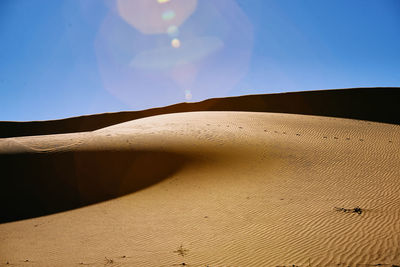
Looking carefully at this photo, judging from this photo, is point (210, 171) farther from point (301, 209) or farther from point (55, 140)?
point (55, 140)

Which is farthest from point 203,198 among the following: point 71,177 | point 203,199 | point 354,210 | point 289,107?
point 289,107

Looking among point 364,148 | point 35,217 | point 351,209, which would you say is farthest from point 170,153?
point 364,148

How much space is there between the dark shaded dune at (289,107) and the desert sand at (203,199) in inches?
731

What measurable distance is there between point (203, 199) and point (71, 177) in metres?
7.33

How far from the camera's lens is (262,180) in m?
10.3

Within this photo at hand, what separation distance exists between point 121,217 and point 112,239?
62.4 inches

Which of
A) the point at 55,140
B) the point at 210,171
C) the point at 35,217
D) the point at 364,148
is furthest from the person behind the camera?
the point at 55,140

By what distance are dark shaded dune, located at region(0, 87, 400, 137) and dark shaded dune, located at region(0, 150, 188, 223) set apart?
94.7 ft

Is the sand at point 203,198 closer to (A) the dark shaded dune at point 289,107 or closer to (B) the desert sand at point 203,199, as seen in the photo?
(B) the desert sand at point 203,199

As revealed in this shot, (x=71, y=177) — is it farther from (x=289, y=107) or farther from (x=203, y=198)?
(x=289, y=107)

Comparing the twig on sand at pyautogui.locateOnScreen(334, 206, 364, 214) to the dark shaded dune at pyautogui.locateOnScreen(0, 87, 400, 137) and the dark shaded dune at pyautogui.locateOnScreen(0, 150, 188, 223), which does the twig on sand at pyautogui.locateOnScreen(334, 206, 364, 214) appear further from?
the dark shaded dune at pyautogui.locateOnScreen(0, 87, 400, 137)

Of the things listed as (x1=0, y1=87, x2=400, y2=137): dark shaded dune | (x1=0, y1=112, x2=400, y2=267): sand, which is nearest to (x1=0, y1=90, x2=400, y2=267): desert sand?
(x1=0, y1=112, x2=400, y2=267): sand

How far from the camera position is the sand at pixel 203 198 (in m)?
5.51

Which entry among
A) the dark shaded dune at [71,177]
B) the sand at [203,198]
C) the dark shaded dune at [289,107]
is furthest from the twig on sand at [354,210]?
the dark shaded dune at [289,107]
